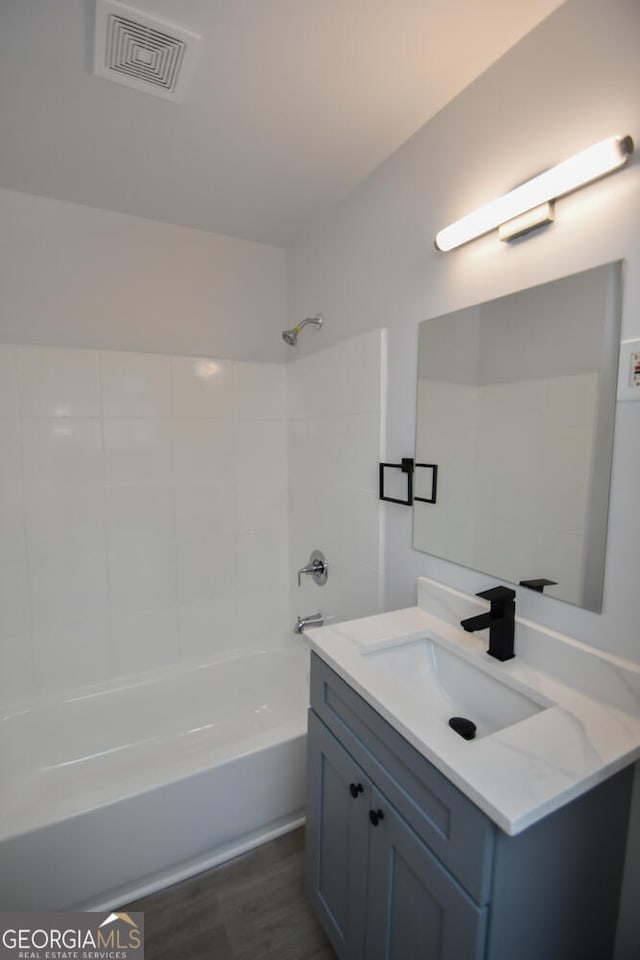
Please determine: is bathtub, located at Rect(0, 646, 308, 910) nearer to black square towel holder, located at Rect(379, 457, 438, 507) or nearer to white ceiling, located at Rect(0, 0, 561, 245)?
black square towel holder, located at Rect(379, 457, 438, 507)

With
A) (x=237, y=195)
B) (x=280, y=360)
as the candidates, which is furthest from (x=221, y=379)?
(x=237, y=195)

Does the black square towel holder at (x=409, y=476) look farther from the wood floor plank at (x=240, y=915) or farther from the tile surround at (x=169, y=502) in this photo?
the wood floor plank at (x=240, y=915)

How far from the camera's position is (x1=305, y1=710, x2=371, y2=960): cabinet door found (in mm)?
1024

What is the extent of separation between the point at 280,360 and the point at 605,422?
1720 mm

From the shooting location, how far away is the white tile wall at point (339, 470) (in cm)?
165

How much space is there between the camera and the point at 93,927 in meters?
1.21

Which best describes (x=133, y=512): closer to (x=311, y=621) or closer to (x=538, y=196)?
(x=311, y=621)

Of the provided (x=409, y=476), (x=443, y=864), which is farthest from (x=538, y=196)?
(x=443, y=864)

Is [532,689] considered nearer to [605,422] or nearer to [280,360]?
[605,422]

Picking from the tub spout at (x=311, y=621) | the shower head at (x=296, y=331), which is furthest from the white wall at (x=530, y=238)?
the tub spout at (x=311, y=621)

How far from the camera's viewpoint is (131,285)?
196cm

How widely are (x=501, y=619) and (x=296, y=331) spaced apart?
5.10 ft

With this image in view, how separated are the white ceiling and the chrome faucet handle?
5.09 ft

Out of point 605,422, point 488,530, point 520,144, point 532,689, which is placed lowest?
point 532,689
